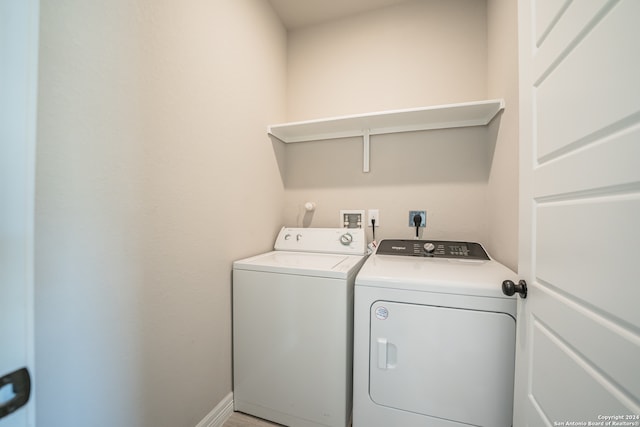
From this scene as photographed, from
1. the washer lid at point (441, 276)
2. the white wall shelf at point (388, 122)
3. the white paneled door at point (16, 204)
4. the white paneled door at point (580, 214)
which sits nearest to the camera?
the white paneled door at point (16, 204)

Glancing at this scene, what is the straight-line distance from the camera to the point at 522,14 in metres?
0.85

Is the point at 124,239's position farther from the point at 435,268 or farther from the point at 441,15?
the point at 441,15

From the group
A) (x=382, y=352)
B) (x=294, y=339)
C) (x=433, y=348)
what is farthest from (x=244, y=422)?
(x=433, y=348)

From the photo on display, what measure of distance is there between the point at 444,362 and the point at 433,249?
0.69m

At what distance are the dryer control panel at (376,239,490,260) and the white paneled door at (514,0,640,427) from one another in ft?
1.94

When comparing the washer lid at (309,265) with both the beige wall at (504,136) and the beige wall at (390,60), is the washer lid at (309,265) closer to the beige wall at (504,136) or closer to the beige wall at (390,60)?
the beige wall at (504,136)

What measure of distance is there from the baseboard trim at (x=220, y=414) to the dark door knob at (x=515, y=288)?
4.95ft

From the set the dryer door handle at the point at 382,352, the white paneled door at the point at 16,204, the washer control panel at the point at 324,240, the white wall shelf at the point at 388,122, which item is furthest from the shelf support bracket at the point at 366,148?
the white paneled door at the point at 16,204

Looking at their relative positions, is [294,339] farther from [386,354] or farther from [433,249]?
[433,249]

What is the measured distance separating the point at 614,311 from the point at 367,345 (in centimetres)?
81

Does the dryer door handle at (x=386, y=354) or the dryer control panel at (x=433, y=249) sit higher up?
the dryer control panel at (x=433, y=249)

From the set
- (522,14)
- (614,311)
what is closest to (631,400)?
(614,311)

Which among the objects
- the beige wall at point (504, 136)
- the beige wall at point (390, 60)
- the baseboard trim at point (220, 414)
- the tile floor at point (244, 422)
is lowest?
the tile floor at point (244, 422)

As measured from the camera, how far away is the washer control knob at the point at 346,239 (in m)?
1.59
